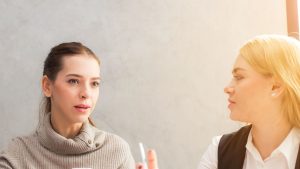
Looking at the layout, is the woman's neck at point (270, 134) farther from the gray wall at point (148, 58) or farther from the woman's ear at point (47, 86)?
the woman's ear at point (47, 86)

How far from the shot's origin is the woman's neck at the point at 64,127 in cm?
154

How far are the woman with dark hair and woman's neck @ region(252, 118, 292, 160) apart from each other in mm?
507

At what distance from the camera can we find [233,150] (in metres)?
1.47

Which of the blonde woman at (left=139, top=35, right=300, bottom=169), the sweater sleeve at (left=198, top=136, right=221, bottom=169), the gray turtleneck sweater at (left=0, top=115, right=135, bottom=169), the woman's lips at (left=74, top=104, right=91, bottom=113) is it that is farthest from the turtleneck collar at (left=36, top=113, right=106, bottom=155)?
the blonde woman at (left=139, top=35, right=300, bottom=169)

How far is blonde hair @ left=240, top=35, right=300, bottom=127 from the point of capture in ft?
4.41

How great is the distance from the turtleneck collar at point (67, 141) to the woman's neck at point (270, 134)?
0.58m

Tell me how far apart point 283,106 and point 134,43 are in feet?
2.72

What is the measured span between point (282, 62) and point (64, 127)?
80cm

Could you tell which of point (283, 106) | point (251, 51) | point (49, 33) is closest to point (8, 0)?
point (49, 33)

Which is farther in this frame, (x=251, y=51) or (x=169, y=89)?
(x=169, y=89)

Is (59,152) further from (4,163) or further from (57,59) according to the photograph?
(57,59)

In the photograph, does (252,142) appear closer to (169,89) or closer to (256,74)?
(256,74)

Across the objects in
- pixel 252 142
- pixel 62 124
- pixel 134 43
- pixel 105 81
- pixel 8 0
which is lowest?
pixel 252 142

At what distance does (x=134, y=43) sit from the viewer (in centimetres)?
198
